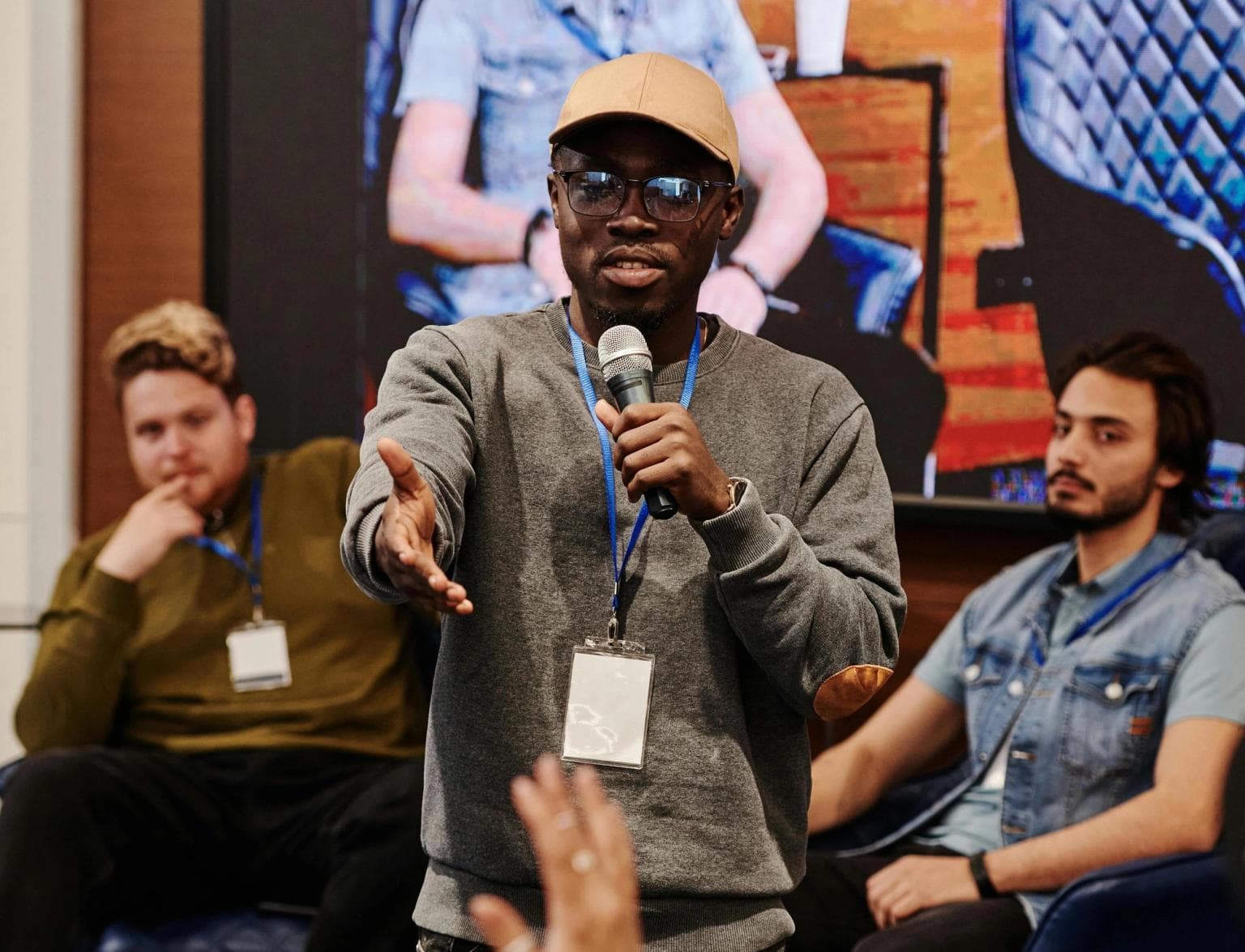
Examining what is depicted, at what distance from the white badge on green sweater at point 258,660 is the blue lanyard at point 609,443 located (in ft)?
4.71

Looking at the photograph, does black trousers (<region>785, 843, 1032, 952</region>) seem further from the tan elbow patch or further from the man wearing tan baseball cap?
the tan elbow patch

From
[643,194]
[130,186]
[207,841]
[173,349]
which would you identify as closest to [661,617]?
[643,194]

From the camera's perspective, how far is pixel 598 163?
1.38 meters

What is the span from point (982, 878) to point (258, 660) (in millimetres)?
1353

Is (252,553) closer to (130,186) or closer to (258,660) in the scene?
(258,660)

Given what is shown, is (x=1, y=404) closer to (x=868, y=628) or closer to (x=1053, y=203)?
(x=1053, y=203)

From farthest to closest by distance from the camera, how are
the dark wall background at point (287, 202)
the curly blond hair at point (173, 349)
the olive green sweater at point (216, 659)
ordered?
1. the dark wall background at point (287, 202)
2. the curly blond hair at point (173, 349)
3. the olive green sweater at point (216, 659)

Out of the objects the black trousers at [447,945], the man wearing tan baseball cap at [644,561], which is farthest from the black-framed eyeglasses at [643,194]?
the black trousers at [447,945]

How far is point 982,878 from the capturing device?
92.5 inches

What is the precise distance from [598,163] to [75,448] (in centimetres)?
242

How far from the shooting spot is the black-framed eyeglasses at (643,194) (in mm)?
1364

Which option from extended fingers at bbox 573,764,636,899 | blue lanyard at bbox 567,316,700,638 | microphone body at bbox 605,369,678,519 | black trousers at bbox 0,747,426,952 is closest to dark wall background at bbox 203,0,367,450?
black trousers at bbox 0,747,426,952

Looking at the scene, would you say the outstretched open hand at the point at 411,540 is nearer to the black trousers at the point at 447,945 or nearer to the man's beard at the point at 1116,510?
the black trousers at the point at 447,945

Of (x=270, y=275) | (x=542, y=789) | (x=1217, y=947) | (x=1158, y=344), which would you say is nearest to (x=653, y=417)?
(x=542, y=789)
